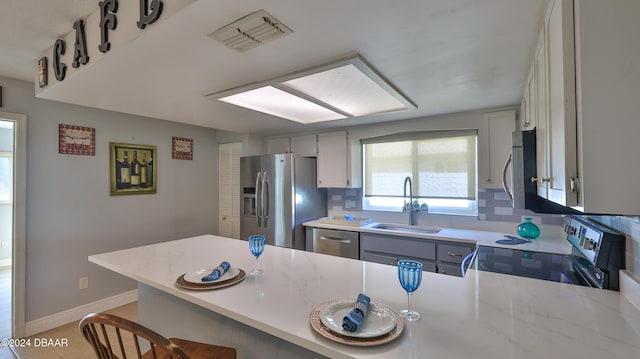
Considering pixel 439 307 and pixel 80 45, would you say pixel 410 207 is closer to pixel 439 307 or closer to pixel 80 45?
pixel 439 307

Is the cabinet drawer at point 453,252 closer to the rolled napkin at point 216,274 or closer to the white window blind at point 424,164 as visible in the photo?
the white window blind at point 424,164

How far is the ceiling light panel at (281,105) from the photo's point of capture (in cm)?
219

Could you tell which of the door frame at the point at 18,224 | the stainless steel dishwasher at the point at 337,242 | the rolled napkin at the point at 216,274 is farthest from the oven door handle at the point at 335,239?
the door frame at the point at 18,224

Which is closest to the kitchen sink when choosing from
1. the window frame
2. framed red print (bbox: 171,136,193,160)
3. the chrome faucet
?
the chrome faucet

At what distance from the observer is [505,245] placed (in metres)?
2.24

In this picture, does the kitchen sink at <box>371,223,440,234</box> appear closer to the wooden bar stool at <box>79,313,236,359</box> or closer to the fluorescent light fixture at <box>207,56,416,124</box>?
the fluorescent light fixture at <box>207,56,416,124</box>

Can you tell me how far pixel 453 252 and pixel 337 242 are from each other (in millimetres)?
1209

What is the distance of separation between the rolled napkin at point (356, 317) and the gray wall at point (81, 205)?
319 cm

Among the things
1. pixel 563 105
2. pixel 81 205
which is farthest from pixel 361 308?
pixel 81 205

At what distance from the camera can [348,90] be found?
2.08 metres

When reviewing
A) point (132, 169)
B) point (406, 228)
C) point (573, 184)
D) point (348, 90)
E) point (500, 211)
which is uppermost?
point (348, 90)

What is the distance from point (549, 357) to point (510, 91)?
1997 mm

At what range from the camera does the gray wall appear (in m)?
2.60

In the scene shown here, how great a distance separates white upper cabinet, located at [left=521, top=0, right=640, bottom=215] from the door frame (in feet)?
12.3
